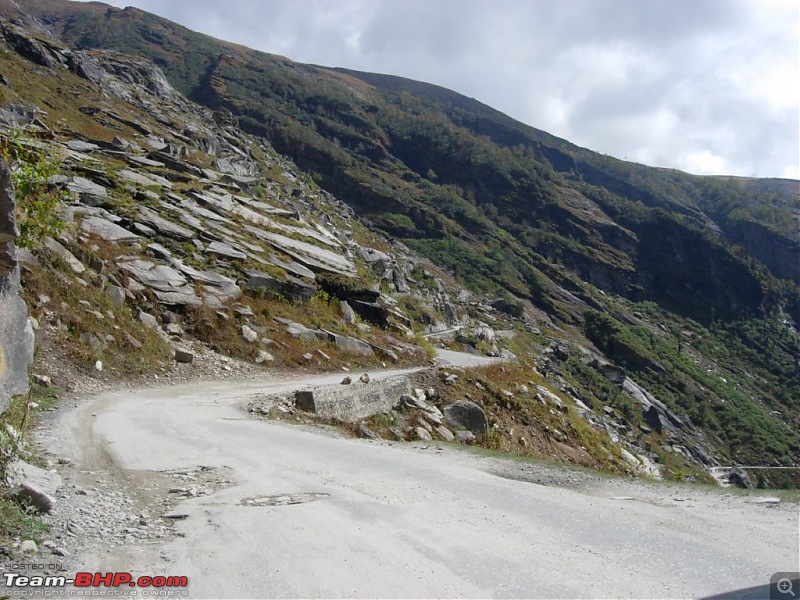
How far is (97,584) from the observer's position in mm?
3879

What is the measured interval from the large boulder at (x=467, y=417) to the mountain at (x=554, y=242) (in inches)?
485

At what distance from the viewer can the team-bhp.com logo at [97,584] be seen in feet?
12.1

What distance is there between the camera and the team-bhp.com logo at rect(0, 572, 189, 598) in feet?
12.1

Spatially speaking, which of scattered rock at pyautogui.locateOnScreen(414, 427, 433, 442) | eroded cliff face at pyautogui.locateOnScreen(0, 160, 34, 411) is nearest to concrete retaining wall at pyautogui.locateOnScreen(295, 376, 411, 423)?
scattered rock at pyautogui.locateOnScreen(414, 427, 433, 442)

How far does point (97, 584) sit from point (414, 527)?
287cm

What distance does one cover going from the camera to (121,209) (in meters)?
22.6

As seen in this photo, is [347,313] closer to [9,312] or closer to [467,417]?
[467,417]

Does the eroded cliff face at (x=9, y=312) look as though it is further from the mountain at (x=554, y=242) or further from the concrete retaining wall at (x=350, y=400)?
the mountain at (x=554, y=242)

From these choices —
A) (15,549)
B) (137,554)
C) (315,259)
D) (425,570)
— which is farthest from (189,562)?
(315,259)

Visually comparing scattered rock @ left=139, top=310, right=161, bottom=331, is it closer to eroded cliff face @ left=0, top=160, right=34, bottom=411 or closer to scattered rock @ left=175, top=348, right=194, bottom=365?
scattered rock @ left=175, top=348, right=194, bottom=365

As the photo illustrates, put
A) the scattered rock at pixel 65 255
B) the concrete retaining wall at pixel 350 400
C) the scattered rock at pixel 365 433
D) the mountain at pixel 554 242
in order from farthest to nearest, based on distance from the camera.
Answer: the mountain at pixel 554 242
the scattered rock at pixel 65 255
the concrete retaining wall at pixel 350 400
the scattered rock at pixel 365 433

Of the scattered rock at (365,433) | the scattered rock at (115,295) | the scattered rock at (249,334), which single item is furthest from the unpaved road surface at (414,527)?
the scattered rock at (249,334)

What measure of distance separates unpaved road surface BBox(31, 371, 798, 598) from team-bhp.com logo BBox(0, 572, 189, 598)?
0.15 m

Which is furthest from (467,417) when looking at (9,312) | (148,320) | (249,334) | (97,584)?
(97,584)
